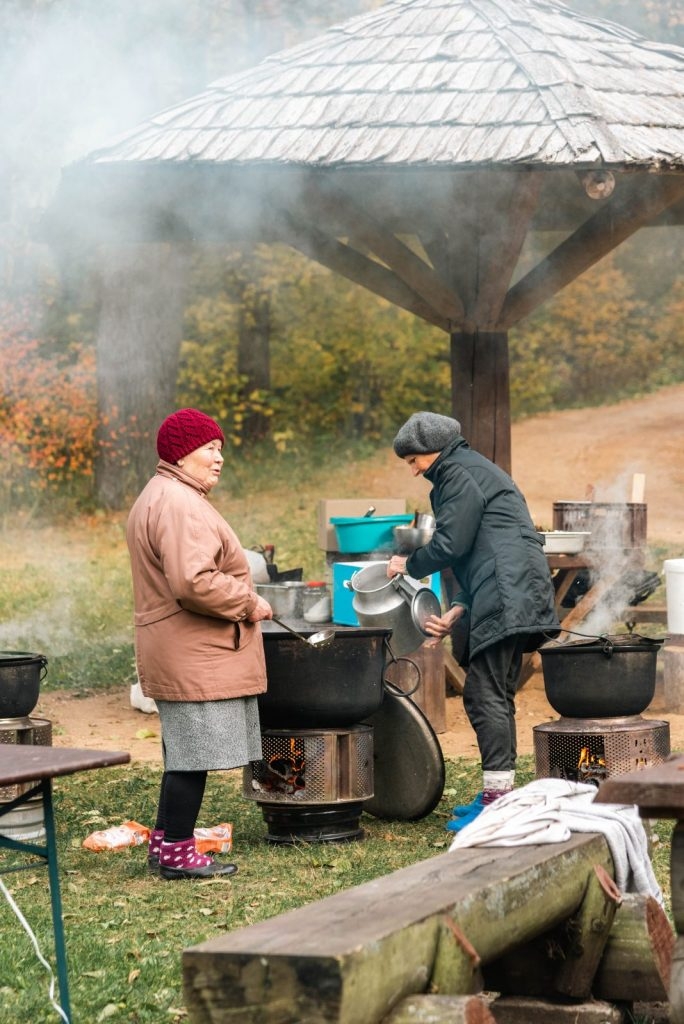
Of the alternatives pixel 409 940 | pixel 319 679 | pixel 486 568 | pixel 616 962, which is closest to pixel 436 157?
pixel 486 568

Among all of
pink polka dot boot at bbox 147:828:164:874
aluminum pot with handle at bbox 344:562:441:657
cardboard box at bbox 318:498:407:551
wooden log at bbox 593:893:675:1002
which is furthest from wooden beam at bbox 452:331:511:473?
wooden log at bbox 593:893:675:1002

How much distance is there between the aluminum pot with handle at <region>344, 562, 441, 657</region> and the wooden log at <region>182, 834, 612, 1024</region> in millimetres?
2743

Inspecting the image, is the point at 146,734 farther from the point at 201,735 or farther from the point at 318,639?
the point at 201,735

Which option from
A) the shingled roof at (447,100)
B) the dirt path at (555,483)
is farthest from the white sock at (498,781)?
the shingled roof at (447,100)

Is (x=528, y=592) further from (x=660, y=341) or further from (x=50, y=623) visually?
(x=660, y=341)

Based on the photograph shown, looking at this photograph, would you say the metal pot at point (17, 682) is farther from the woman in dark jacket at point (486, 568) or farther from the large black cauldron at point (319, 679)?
the woman in dark jacket at point (486, 568)

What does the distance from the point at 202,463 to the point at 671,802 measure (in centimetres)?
256

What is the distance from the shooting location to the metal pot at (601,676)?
19.4ft

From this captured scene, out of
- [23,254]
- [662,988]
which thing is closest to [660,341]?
[23,254]

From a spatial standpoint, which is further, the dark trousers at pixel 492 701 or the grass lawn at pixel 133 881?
the dark trousers at pixel 492 701

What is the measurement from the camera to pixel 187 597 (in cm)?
518

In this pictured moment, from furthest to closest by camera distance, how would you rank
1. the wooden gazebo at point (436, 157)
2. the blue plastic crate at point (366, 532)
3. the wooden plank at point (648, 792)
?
the blue plastic crate at point (366, 532) < the wooden gazebo at point (436, 157) < the wooden plank at point (648, 792)

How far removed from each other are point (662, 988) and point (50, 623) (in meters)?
8.65

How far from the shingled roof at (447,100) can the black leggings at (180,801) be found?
136 inches
